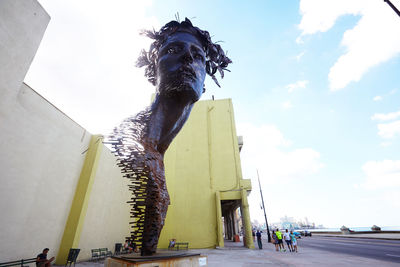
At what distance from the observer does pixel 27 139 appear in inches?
304

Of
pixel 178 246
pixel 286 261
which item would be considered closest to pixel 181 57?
pixel 286 261

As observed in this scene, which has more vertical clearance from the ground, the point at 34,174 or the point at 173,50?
the point at 173,50

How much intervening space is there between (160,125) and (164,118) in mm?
159

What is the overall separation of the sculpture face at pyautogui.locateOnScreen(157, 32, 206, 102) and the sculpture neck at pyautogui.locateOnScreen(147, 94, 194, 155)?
209mm

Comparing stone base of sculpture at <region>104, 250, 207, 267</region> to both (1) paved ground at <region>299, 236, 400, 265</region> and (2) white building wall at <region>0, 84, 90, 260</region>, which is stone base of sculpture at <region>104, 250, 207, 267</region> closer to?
(2) white building wall at <region>0, 84, 90, 260</region>

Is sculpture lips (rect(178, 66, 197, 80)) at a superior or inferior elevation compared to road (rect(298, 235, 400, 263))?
superior

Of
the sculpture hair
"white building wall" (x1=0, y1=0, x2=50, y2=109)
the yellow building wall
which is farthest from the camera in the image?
the yellow building wall

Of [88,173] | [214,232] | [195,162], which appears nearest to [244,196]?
[214,232]

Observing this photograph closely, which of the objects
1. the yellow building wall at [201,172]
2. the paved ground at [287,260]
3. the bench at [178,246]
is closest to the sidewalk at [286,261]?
the paved ground at [287,260]

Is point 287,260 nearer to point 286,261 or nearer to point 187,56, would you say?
point 286,261

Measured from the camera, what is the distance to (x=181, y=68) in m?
3.15

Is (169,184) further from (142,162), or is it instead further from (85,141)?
(142,162)

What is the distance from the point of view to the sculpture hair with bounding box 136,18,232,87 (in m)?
3.89

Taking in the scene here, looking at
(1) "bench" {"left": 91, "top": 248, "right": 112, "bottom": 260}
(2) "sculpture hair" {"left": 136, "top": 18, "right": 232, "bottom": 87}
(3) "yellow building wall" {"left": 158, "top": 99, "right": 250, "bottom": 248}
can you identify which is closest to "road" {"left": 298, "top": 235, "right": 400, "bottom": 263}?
(3) "yellow building wall" {"left": 158, "top": 99, "right": 250, "bottom": 248}
